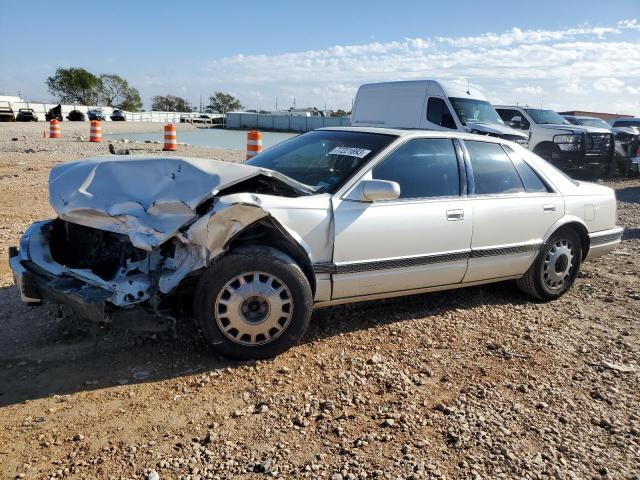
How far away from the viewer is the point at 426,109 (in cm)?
1148

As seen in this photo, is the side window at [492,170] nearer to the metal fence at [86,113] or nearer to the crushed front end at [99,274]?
the crushed front end at [99,274]

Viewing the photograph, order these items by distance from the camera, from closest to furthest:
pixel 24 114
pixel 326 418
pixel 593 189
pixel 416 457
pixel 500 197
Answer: pixel 416 457
pixel 326 418
pixel 500 197
pixel 593 189
pixel 24 114

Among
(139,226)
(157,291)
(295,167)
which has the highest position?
(295,167)

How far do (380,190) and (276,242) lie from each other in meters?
0.78

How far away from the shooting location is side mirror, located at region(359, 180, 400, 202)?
360 cm

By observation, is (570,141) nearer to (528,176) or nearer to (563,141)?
(563,141)

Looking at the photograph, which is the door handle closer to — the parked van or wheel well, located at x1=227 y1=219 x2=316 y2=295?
wheel well, located at x1=227 y1=219 x2=316 y2=295

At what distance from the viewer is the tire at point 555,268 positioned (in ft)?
15.6

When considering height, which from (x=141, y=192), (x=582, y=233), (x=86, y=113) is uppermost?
(x=86, y=113)

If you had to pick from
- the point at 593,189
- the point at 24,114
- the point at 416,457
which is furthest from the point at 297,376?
the point at 24,114

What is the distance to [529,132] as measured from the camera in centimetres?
1459

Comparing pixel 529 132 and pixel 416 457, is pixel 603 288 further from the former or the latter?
pixel 529 132

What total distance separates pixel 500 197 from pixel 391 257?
1.25 m

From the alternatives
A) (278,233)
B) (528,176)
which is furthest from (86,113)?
(278,233)
